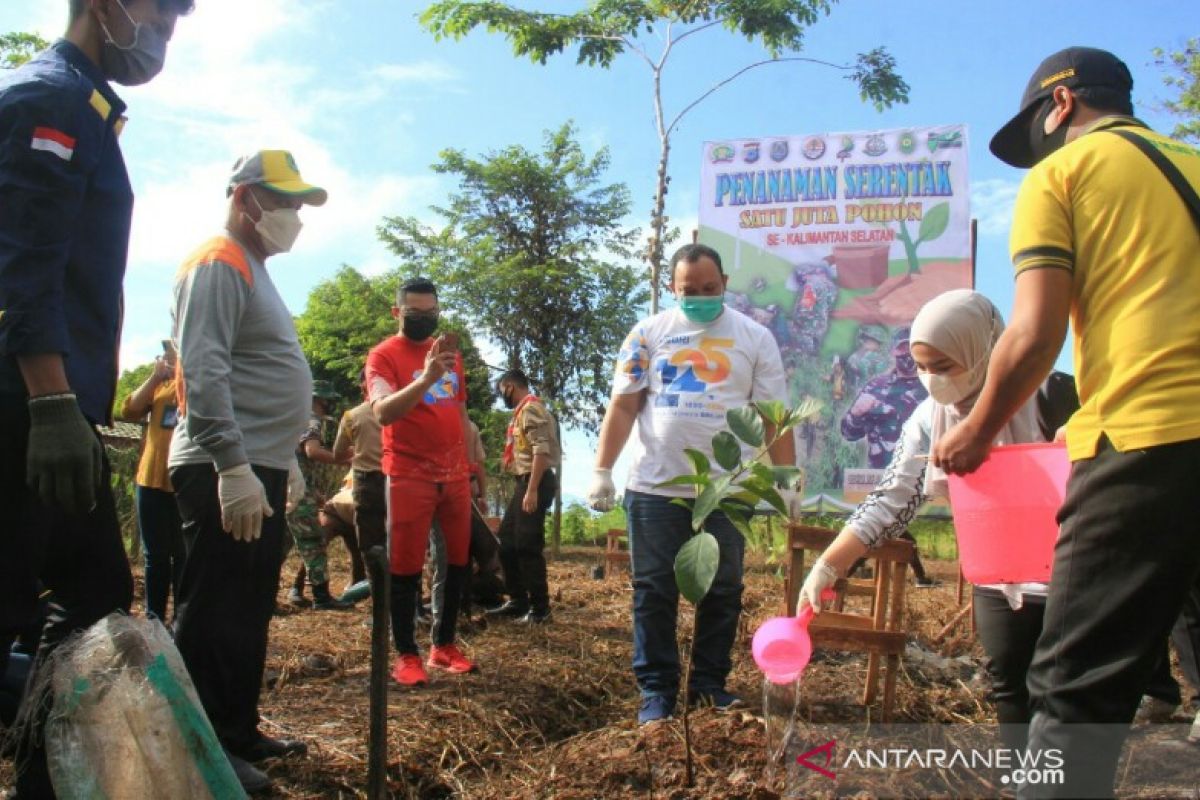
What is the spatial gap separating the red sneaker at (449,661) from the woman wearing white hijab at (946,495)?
2.27 meters

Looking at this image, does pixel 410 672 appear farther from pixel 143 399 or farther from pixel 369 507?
pixel 143 399

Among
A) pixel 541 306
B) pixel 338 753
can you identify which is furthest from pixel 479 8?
pixel 338 753

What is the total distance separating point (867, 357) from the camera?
11.2 metres

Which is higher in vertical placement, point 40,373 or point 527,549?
point 40,373

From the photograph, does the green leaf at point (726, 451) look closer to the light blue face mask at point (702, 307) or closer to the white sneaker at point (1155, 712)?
the light blue face mask at point (702, 307)

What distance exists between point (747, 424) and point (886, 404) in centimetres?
934

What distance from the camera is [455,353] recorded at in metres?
4.06

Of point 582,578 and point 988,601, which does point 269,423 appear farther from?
point 582,578

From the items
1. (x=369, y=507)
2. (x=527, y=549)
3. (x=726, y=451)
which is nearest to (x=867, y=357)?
(x=527, y=549)

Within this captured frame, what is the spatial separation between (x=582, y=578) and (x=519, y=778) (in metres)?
7.00

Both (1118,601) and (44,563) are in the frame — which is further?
(44,563)

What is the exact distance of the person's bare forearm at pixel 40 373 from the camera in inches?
72.7

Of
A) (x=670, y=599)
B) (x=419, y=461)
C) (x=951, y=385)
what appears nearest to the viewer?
(x=951, y=385)

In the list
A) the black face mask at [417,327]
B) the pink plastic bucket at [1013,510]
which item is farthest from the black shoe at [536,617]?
the pink plastic bucket at [1013,510]
